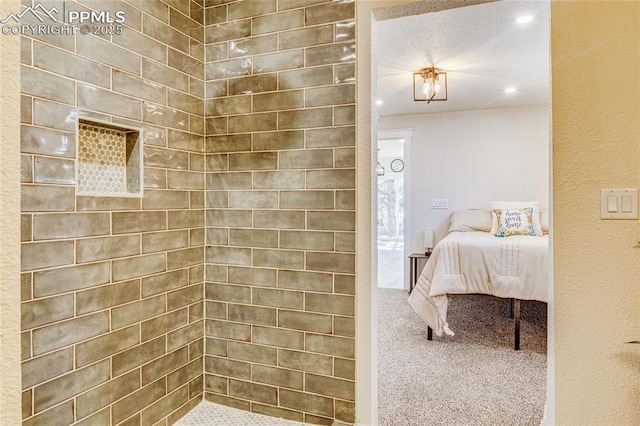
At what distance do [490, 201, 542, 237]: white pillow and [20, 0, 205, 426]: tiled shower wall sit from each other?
3732mm

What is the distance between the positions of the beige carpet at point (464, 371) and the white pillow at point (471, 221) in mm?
1066

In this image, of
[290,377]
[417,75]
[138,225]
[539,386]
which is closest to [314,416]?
[290,377]

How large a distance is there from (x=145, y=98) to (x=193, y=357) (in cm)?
131

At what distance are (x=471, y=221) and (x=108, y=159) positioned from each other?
14.1ft

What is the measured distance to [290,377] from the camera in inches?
71.0

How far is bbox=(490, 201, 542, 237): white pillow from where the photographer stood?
4204 millimetres

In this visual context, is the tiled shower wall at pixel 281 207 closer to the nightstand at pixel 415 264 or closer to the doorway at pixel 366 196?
the doorway at pixel 366 196

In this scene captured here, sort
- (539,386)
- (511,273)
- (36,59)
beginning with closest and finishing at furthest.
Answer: (36,59) < (539,386) < (511,273)

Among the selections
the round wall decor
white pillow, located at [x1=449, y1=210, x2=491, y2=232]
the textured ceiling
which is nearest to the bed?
the textured ceiling

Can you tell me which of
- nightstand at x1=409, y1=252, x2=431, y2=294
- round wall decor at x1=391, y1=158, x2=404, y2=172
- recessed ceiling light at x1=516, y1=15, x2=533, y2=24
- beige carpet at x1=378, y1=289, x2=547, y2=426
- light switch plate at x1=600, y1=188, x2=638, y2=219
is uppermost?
recessed ceiling light at x1=516, y1=15, x2=533, y2=24

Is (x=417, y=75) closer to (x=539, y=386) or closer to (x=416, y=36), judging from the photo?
(x=416, y=36)

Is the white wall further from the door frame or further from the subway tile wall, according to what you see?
the subway tile wall

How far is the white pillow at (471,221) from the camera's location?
4668 millimetres

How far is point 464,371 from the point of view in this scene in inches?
104
